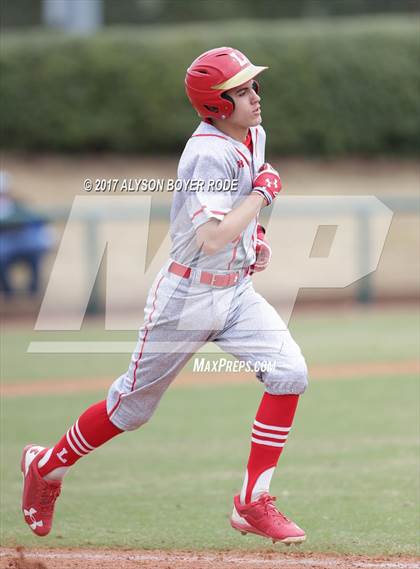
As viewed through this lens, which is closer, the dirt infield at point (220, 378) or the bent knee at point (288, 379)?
the bent knee at point (288, 379)

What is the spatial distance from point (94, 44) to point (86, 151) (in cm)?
217

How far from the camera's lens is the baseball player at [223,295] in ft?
15.7

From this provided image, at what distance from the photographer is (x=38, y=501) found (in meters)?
5.30

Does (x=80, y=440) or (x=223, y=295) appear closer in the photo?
(x=223, y=295)

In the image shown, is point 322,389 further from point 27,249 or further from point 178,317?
point 27,249

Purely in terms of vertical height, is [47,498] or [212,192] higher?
[212,192]

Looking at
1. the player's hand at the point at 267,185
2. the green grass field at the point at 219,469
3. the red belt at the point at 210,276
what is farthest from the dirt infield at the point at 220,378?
the player's hand at the point at 267,185

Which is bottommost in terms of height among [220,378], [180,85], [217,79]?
[180,85]

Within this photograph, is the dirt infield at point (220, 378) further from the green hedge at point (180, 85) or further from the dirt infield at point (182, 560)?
the green hedge at point (180, 85)

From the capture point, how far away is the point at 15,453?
7.84 meters

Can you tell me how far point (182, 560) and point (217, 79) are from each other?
2.33 meters

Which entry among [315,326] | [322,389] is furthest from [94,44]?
[322,389]

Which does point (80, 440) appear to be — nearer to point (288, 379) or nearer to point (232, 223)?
point (288, 379)

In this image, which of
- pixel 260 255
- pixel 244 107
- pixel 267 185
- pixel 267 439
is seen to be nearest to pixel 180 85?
pixel 260 255
